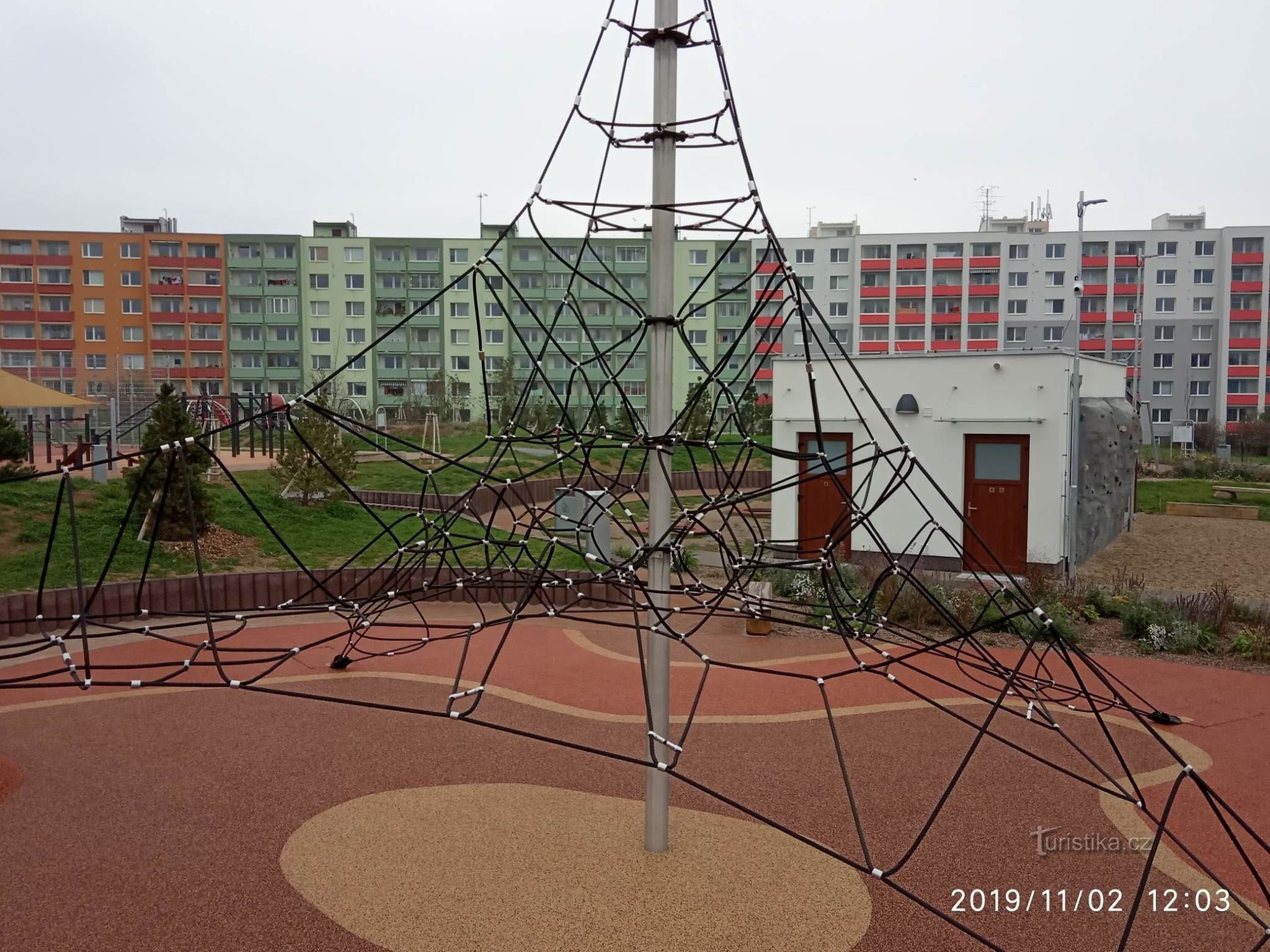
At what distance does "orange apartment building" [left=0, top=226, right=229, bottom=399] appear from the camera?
56.1 meters

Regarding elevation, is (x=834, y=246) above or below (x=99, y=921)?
above

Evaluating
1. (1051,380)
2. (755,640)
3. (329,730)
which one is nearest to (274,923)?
(329,730)

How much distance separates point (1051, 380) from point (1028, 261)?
46.3 metres

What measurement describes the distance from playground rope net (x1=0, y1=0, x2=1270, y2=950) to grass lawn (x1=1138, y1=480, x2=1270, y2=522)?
11649 millimetres

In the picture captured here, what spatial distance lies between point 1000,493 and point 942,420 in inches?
54.3

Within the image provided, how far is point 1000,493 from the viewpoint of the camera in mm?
14719

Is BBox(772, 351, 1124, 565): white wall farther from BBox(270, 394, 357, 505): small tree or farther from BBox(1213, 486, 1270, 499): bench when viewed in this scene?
BBox(1213, 486, 1270, 499): bench

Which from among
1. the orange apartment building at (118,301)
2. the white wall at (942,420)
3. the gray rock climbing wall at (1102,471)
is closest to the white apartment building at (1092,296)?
the orange apartment building at (118,301)

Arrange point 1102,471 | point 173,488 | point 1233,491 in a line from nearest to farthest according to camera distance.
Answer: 1. point 173,488
2. point 1102,471
3. point 1233,491

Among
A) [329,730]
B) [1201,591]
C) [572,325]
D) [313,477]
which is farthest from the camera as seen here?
Result: [572,325]

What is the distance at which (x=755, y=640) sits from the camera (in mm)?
11109

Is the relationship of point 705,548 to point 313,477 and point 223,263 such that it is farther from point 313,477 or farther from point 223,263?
point 223,263

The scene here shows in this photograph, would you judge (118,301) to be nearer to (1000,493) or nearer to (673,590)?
(1000,493)
